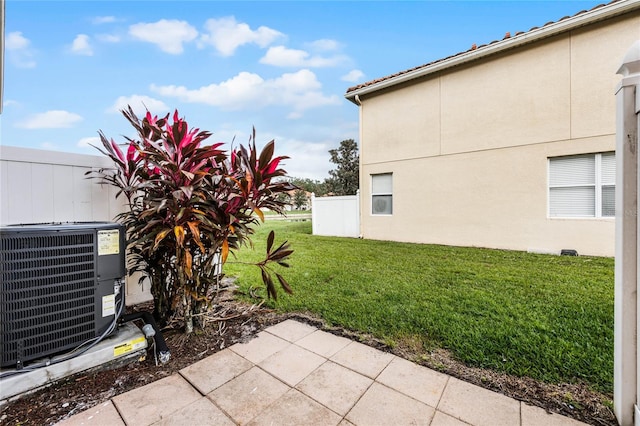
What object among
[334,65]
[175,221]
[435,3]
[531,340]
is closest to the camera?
[175,221]

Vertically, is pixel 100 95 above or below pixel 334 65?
below

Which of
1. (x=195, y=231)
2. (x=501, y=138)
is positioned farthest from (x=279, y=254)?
(x=501, y=138)

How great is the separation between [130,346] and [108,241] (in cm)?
79

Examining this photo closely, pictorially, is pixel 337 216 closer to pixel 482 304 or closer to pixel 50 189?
pixel 482 304

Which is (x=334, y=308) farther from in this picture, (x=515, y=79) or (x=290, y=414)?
(x=515, y=79)

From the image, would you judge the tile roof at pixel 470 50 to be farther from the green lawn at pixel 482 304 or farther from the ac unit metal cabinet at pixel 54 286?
the ac unit metal cabinet at pixel 54 286

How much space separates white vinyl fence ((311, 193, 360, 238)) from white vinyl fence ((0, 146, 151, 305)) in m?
6.70

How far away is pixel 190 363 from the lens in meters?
2.02

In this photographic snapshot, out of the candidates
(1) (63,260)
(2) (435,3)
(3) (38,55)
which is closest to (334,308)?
(1) (63,260)

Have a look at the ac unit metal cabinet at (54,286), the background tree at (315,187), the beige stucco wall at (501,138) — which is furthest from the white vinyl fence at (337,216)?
the background tree at (315,187)

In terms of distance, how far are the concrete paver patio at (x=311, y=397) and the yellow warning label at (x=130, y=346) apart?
374 millimetres

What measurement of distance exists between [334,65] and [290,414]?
8186 mm

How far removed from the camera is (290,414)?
1.50 meters

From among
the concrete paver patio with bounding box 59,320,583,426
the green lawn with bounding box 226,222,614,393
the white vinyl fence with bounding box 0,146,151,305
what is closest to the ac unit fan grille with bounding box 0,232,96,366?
the concrete paver patio with bounding box 59,320,583,426
